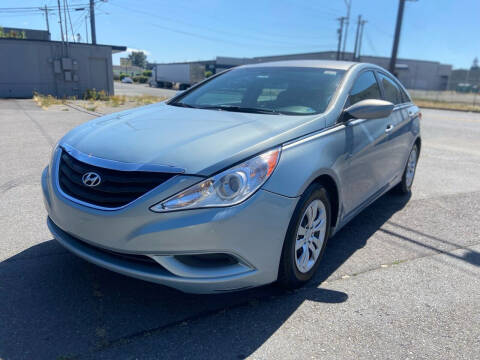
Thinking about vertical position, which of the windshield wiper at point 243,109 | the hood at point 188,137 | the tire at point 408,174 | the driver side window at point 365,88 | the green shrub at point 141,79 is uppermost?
the driver side window at point 365,88

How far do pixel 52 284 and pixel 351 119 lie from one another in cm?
260

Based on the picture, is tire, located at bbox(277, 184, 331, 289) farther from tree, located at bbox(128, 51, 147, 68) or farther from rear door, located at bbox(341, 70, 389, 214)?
tree, located at bbox(128, 51, 147, 68)

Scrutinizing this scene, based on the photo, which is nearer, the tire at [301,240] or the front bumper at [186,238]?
the front bumper at [186,238]

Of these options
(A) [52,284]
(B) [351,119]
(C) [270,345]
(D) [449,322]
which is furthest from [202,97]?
(D) [449,322]

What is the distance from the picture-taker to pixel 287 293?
9.26ft

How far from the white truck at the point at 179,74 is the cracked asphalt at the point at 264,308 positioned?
4600cm

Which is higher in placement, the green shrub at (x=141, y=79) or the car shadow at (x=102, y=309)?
the car shadow at (x=102, y=309)

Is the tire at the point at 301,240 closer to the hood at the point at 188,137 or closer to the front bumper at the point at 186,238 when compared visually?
the front bumper at the point at 186,238

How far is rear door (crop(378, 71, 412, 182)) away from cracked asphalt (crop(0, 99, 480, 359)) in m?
0.79

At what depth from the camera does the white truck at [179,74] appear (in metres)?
48.8

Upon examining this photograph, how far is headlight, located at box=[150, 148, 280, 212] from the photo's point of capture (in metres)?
2.19

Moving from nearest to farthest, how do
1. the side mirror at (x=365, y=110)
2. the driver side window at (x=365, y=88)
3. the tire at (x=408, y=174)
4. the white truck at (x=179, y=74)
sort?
the side mirror at (x=365, y=110) < the driver side window at (x=365, y=88) < the tire at (x=408, y=174) < the white truck at (x=179, y=74)

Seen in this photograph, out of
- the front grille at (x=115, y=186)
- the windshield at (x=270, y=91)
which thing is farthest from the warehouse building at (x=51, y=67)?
the front grille at (x=115, y=186)

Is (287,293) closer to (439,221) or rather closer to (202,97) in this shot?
(202,97)
